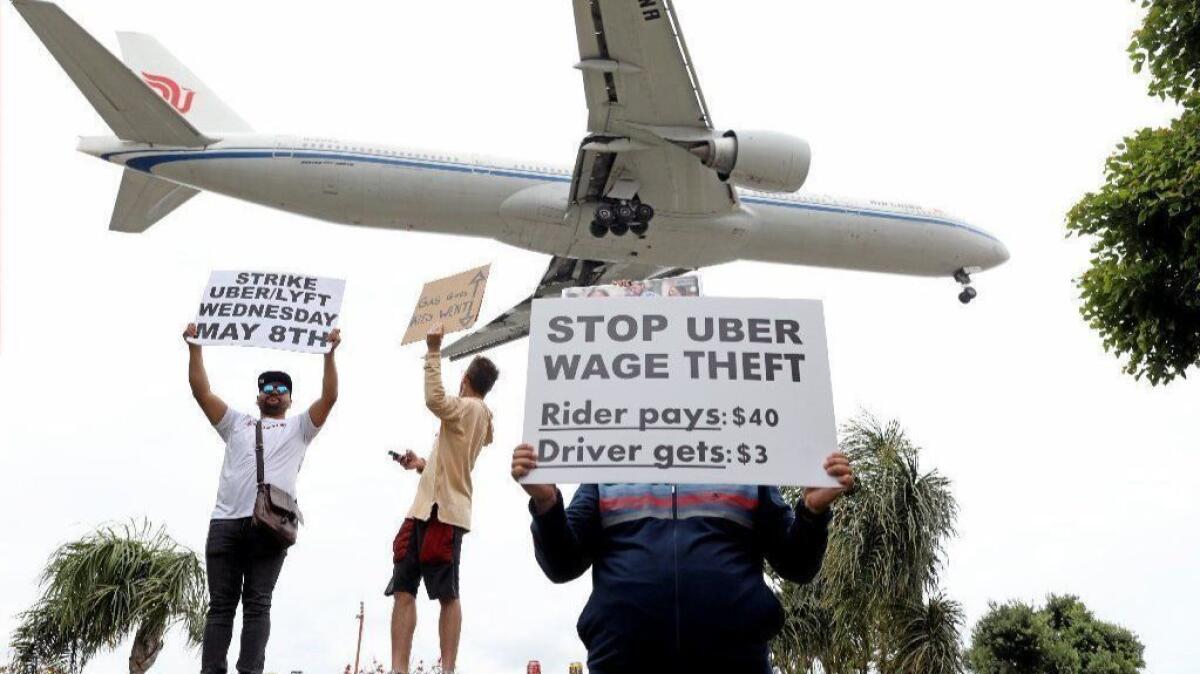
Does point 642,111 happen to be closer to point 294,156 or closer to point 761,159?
point 761,159

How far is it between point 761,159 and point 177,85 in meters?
13.1

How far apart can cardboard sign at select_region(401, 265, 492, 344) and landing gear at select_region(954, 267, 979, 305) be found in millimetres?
19014

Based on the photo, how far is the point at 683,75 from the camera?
651 inches

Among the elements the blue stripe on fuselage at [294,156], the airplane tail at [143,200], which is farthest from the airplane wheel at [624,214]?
the airplane tail at [143,200]

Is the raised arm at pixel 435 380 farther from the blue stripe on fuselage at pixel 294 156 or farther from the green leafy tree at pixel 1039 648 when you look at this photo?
the green leafy tree at pixel 1039 648

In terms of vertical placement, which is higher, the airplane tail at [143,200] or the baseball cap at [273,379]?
the airplane tail at [143,200]

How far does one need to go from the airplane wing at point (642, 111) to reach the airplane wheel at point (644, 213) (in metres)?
0.18

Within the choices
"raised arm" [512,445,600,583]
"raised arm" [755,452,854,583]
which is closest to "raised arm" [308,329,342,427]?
"raised arm" [512,445,600,583]

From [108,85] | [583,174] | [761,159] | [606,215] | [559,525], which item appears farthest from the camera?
[606,215]

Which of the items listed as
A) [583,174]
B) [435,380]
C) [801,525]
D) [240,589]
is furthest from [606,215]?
[801,525]

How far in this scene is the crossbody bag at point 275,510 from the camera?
532 centimetres

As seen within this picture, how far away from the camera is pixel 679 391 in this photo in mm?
3289

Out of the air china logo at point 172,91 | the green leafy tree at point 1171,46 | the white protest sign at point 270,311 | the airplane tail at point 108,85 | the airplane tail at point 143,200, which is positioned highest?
the air china logo at point 172,91

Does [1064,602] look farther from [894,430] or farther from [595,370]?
[595,370]
